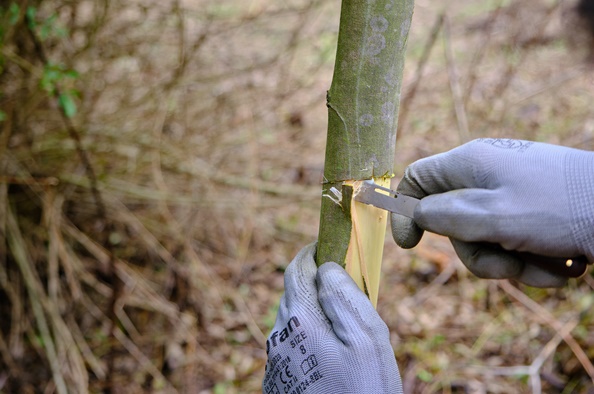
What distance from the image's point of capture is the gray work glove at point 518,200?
41.1 inches

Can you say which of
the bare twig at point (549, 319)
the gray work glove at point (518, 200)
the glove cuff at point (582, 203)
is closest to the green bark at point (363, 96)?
the gray work glove at point (518, 200)

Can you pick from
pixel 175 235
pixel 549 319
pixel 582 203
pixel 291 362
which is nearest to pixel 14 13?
pixel 175 235

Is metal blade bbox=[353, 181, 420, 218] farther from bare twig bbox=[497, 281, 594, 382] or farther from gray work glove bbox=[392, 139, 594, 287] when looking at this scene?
→ bare twig bbox=[497, 281, 594, 382]

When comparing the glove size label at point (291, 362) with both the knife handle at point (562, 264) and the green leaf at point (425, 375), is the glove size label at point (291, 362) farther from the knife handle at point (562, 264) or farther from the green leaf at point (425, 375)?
the green leaf at point (425, 375)

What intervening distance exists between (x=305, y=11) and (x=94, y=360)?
227cm

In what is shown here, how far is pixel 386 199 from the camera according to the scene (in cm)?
118

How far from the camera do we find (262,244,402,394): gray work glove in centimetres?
114

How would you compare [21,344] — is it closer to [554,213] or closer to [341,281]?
[341,281]

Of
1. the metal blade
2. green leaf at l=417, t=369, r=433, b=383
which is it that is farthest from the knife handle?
green leaf at l=417, t=369, r=433, b=383

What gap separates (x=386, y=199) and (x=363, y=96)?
0.78ft

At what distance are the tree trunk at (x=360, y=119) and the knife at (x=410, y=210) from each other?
0.08 ft

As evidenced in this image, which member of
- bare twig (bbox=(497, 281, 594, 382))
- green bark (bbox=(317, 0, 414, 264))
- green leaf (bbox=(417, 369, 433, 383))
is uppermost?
green bark (bbox=(317, 0, 414, 264))

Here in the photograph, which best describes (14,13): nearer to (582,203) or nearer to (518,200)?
(518,200)

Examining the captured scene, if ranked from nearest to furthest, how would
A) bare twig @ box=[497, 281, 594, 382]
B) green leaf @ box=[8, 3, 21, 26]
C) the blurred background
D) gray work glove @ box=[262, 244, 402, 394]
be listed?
1. gray work glove @ box=[262, 244, 402, 394]
2. green leaf @ box=[8, 3, 21, 26]
3. bare twig @ box=[497, 281, 594, 382]
4. the blurred background
